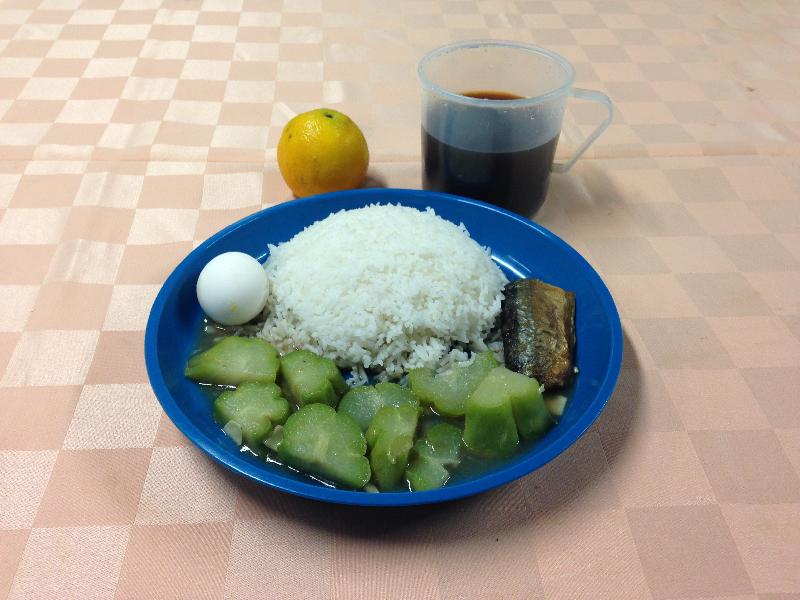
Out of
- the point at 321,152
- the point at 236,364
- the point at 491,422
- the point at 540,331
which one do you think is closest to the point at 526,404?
the point at 491,422

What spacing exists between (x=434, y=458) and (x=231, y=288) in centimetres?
44

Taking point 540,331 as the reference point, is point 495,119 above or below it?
above

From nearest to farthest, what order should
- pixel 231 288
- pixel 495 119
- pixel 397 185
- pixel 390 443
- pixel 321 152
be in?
pixel 390 443, pixel 231 288, pixel 495 119, pixel 321 152, pixel 397 185

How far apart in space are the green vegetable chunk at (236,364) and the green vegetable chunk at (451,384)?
0.71ft

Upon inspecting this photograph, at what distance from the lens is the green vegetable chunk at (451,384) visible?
34.6 inches

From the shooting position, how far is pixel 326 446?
0.79 m

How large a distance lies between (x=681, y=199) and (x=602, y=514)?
0.88 metres

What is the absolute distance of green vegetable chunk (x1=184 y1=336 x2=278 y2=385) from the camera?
916 millimetres

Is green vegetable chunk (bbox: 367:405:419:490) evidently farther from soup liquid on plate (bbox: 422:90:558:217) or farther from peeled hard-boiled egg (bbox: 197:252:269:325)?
soup liquid on plate (bbox: 422:90:558:217)

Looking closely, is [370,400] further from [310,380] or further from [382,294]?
[382,294]

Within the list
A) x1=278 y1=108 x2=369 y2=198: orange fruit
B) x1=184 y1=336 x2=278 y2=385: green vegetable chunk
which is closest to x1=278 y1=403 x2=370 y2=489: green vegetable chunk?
x1=184 y1=336 x2=278 y2=385: green vegetable chunk

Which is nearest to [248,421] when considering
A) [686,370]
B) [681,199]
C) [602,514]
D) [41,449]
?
[41,449]

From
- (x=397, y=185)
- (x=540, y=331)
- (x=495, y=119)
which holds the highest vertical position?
(x=495, y=119)

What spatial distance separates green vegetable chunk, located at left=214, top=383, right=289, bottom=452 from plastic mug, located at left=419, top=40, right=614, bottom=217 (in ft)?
1.99
